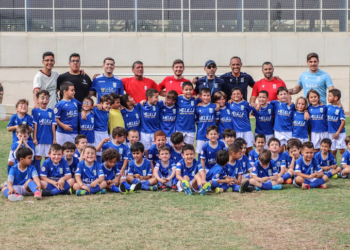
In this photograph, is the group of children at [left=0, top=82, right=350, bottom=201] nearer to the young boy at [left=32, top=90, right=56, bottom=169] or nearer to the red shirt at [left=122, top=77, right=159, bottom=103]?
the young boy at [left=32, top=90, right=56, bottom=169]

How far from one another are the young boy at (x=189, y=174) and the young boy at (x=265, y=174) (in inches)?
32.4

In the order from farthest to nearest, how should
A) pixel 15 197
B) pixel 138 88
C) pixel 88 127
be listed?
pixel 138 88 → pixel 88 127 → pixel 15 197

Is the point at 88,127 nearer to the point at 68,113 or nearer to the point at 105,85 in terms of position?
the point at 68,113

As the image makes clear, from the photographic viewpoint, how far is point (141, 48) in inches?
893

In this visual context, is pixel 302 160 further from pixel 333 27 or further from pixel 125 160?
pixel 333 27

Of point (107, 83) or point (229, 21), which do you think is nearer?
point (107, 83)

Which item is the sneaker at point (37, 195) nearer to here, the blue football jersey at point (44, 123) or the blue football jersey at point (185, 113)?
the blue football jersey at point (44, 123)

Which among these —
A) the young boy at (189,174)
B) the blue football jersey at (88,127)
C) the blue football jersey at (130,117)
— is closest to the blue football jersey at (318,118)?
the young boy at (189,174)

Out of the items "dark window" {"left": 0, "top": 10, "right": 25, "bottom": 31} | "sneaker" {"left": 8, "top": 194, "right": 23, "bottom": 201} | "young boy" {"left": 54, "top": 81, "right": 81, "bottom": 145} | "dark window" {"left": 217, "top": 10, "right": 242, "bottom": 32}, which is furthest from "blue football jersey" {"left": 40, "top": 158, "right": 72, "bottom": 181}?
"dark window" {"left": 0, "top": 10, "right": 25, "bottom": 31}

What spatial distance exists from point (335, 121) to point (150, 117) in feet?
11.2

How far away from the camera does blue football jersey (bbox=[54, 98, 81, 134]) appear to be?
24.8ft

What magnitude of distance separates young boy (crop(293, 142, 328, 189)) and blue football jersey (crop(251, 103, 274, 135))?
1.22m

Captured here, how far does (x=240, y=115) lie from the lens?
321 inches

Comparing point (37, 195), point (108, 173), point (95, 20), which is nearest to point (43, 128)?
point (108, 173)
